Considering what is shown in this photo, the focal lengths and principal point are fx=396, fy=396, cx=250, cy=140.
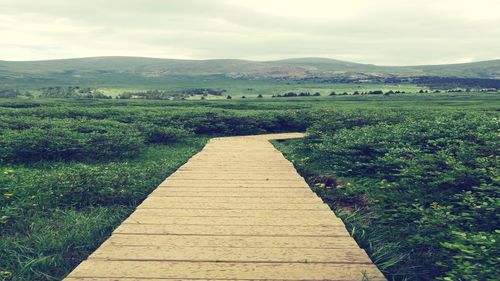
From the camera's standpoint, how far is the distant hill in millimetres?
131375

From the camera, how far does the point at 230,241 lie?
12.9ft

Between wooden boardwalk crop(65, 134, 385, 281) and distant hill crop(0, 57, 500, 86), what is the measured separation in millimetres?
113493

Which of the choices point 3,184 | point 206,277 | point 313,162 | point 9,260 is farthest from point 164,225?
point 313,162

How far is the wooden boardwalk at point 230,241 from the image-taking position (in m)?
3.24

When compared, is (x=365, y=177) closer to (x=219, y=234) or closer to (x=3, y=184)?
(x=219, y=234)

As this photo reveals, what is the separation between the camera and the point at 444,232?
420cm

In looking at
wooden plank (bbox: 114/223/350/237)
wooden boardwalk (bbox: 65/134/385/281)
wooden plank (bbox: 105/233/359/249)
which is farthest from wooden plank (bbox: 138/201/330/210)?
wooden plank (bbox: 105/233/359/249)

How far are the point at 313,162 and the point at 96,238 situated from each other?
263 inches

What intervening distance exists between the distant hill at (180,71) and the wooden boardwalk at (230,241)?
113 meters

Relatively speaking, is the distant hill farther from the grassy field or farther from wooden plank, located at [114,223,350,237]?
wooden plank, located at [114,223,350,237]

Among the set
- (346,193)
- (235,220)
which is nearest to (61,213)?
(235,220)

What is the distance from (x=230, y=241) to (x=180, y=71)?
163 m

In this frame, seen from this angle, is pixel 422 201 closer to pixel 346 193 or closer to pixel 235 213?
Result: pixel 346 193

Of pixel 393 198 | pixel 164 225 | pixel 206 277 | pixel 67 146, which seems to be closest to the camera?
pixel 206 277
